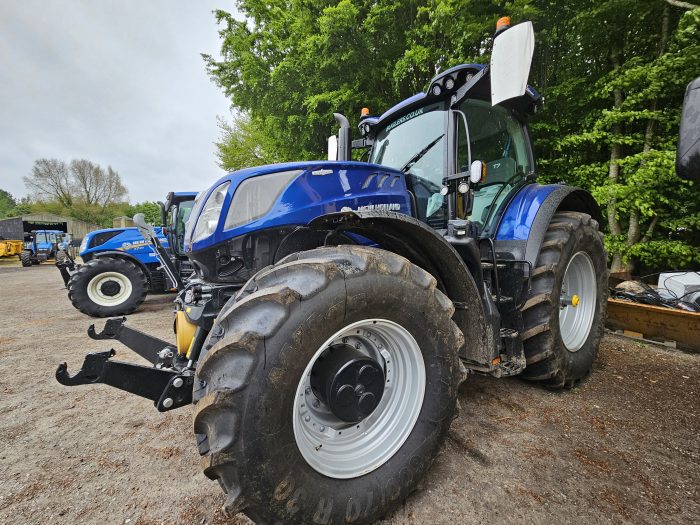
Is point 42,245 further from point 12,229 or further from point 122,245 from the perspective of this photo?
point 122,245

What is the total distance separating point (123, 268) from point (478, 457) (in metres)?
6.69

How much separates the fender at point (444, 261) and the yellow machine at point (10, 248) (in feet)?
94.9

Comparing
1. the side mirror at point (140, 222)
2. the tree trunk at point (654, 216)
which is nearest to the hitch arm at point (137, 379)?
the side mirror at point (140, 222)

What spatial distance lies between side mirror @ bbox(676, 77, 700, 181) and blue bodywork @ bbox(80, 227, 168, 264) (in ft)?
24.6

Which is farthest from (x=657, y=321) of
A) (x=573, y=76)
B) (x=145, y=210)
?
(x=145, y=210)

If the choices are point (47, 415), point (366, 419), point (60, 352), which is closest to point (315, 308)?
point (366, 419)

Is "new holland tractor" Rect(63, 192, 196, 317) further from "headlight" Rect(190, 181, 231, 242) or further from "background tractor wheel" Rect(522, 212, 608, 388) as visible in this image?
"background tractor wheel" Rect(522, 212, 608, 388)

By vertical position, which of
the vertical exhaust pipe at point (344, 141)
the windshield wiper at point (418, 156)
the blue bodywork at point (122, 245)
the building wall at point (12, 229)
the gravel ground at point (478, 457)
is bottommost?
the gravel ground at point (478, 457)

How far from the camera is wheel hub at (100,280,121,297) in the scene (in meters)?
A: 6.22

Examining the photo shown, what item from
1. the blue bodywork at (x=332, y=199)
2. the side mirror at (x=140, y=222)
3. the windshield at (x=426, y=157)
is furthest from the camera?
the side mirror at (x=140, y=222)

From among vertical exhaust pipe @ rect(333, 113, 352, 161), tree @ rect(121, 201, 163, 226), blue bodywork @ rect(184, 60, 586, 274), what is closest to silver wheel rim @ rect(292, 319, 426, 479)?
blue bodywork @ rect(184, 60, 586, 274)

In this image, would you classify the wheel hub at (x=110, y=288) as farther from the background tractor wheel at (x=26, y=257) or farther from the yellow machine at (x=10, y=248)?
the yellow machine at (x=10, y=248)

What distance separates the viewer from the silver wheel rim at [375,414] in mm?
1488

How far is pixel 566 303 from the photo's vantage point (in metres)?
2.86
